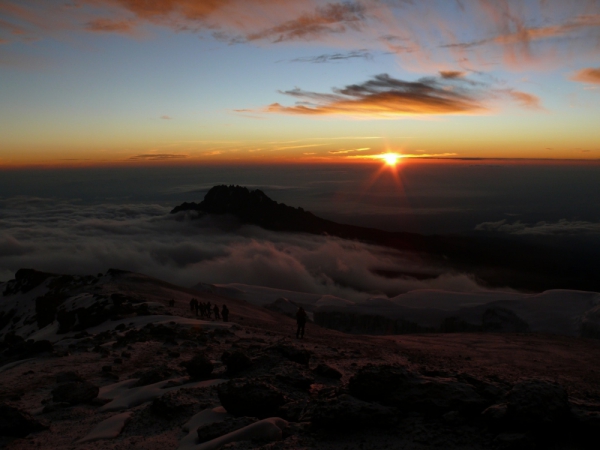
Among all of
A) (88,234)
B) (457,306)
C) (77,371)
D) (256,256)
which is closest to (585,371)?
(77,371)

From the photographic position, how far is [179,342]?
15.5 meters

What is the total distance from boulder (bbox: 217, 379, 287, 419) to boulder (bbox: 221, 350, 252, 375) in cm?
245

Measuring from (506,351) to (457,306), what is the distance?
37.1 metres

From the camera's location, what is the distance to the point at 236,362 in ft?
34.0

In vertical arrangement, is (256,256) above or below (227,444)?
below

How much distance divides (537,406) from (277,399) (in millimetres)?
Answer: 4315

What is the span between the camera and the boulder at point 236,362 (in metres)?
10.3

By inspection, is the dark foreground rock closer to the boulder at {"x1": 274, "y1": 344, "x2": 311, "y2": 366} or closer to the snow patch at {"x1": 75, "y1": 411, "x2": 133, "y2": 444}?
the boulder at {"x1": 274, "y1": 344, "x2": 311, "y2": 366}

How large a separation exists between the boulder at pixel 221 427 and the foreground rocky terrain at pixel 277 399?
0.02 meters

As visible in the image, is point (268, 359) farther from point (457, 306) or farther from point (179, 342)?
point (457, 306)

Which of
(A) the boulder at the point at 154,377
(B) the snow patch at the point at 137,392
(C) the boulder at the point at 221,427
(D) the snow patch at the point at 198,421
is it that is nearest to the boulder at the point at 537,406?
(C) the boulder at the point at 221,427

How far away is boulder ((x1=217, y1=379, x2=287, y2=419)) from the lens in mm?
7574

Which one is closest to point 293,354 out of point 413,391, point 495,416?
point 413,391

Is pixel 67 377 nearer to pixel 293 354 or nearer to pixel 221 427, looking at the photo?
pixel 293 354
